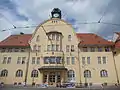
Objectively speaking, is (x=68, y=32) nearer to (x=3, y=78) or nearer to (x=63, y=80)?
(x=63, y=80)

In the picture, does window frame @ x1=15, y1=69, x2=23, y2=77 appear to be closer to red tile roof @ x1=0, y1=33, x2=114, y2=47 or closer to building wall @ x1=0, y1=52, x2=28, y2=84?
building wall @ x1=0, y1=52, x2=28, y2=84

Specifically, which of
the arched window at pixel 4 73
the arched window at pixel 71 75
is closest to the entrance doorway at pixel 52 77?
the arched window at pixel 71 75

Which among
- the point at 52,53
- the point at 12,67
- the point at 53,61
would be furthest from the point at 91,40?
the point at 12,67

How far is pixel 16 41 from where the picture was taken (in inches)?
1721

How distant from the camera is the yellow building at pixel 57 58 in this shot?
38.1 meters

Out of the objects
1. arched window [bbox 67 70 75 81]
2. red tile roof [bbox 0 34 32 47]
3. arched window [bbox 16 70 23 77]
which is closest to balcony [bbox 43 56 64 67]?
arched window [bbox 67 70 75 81]

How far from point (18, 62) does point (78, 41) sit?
48.9 ft

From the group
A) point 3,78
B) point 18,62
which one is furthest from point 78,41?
point 3,78

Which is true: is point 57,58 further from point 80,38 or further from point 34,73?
point 80,38

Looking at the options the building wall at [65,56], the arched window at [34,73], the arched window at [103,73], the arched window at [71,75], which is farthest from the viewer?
the arched window at [34,73]

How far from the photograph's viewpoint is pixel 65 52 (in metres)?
40.4

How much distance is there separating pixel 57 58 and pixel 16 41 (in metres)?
12.1

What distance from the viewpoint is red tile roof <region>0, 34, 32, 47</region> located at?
1651 inches

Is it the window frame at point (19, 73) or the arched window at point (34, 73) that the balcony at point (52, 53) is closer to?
the arched window at point (34, 73)
